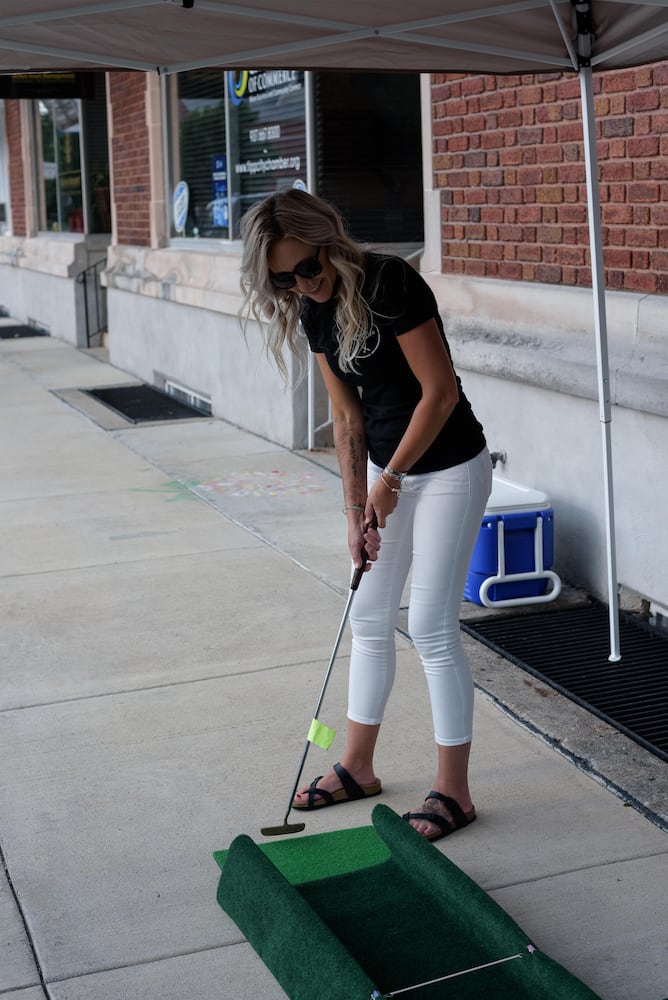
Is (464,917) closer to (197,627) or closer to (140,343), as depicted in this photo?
(197,627)

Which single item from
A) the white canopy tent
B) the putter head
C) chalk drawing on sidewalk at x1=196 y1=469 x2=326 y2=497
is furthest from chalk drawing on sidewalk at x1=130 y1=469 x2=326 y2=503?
the putter head

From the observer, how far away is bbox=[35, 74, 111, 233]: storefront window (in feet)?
57.0

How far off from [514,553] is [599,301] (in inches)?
53.0

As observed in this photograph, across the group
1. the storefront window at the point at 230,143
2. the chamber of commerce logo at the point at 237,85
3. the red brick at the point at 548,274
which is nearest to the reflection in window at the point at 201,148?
the storefront window at the point at 230,143

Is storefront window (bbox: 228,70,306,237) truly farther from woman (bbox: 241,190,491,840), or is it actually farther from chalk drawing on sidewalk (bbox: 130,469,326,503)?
woman (bbox: 241,190,491,840)

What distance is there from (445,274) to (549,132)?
4.19 ft

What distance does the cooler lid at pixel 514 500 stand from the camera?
5.76 m

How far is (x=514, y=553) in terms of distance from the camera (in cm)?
582

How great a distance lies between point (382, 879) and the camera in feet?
11.4

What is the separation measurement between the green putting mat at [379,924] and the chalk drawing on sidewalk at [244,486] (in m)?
4.86

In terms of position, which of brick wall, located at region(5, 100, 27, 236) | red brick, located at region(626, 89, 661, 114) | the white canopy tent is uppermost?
brick wall, located at region(5, 100, 27, 236)

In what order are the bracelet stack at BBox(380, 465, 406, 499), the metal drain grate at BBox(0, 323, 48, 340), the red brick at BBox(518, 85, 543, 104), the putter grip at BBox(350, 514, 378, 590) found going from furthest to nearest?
1. the metal drain grate at BBox(0, 323, 48, 340)
2. the red brick at BBox(518, 85, 543, 104)
3. the putter grip at BBox(350, 514, 378, 590)
4. the bracelet stack at BBox(380, 465, 406, 499)

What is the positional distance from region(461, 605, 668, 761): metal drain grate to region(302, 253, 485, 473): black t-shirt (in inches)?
58.7

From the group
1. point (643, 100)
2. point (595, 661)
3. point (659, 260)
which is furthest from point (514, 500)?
point (643, 100)
